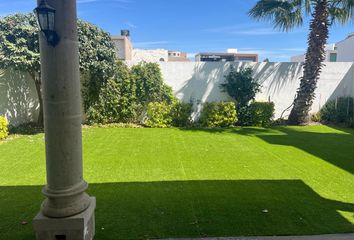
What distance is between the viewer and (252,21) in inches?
451

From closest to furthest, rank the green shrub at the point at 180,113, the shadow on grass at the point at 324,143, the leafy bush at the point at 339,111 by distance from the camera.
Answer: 1. the shadow on grass at the point at 324,143
2. the green shrub at the point at 180,113
3. the leafy bush at the point at 339,111

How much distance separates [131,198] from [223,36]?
25.7 metres

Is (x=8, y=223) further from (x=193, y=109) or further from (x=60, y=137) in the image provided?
(x=193, y=109)

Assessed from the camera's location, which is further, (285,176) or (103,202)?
(285,176)

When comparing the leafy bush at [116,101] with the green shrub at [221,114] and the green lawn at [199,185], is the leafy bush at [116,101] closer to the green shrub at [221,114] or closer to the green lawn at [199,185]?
the green lawn at [199,185]

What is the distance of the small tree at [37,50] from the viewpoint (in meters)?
8.11

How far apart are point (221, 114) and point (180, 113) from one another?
5.07ft

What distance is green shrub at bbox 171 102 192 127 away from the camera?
442 inches

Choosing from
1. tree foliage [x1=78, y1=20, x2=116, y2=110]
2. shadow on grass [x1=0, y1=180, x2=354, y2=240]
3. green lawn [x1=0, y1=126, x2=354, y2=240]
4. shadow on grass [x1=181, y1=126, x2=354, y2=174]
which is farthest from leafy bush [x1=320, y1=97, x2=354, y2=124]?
tree foliage [x1=78, y1=20, x2=116, y2=110]

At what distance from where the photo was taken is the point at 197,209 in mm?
4090

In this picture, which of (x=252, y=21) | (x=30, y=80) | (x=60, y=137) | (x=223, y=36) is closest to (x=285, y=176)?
(x=60, y=137)

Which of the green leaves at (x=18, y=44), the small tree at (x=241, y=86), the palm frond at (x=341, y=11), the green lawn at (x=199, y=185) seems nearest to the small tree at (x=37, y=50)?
the green leaves at (x=18, y=44)

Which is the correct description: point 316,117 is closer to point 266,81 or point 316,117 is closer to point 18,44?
point 266,81

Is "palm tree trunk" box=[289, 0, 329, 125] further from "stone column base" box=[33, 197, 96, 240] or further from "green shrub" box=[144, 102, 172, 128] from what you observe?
"stone column base" box=[33, 197, 96, 240]
